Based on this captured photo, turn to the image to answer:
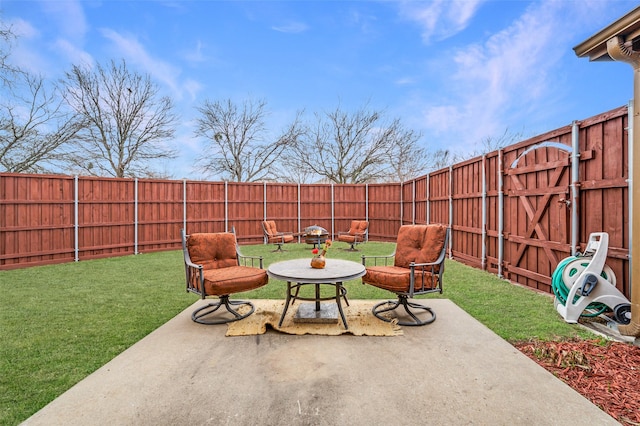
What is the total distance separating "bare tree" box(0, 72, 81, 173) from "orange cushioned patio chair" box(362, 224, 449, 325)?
40.9ft

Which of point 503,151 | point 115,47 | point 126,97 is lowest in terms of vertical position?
point 503,151

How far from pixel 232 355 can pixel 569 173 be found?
4.28m

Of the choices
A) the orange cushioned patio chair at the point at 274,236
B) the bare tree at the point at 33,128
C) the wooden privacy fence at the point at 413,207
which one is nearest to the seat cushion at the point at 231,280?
the wooden privacy fence at the point at 413,207

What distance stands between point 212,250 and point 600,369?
3719 millimetres

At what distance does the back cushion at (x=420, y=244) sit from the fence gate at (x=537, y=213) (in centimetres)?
164

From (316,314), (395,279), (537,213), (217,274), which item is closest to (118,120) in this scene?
(217,274)

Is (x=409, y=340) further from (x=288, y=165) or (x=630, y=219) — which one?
(x=288, y=165)

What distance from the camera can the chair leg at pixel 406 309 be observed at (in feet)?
9.84

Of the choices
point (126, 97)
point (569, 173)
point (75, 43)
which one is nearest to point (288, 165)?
point (126, 97)

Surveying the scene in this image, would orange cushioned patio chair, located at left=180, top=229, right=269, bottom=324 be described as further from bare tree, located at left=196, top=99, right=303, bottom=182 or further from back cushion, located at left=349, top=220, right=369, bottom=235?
bare tree, located at left=196, top=99, right=303, bottom=182

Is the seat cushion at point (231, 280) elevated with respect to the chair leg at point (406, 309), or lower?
elevated

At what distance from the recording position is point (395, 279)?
2959 mm

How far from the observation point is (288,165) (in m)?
17.3

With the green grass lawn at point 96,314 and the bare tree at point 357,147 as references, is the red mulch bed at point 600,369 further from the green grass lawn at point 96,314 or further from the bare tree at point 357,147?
the bare tree at point 357,147
